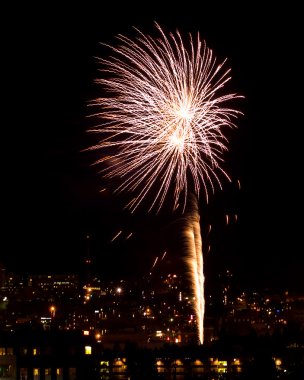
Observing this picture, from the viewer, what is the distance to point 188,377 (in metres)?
A: 7.61

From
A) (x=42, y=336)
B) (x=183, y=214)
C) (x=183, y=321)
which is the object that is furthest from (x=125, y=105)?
(x=183, y=321)

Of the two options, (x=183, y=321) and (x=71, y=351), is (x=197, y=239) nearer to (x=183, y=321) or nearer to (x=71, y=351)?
(x=71, y=351)

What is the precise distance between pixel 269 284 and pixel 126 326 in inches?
377

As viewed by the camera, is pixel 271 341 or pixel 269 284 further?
pixel 269 284

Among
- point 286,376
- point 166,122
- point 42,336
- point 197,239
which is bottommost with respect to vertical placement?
point 286,376

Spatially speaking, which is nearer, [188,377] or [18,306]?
[188,377]

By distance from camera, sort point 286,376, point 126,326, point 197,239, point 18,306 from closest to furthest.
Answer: point 286,376
point 197,239
point 126,326
point 18,306

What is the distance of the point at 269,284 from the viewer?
26.9m

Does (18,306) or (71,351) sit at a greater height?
(18,306)

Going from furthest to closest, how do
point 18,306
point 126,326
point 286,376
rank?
1. point 18,306
2. point 126,326
3. point 286,376

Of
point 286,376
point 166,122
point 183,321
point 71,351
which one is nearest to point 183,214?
point 166,122

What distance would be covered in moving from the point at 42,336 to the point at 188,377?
242 cm

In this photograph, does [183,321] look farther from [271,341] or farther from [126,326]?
[271,341]

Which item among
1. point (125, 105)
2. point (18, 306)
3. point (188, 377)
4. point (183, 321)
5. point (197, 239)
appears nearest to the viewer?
point (188, 377)
